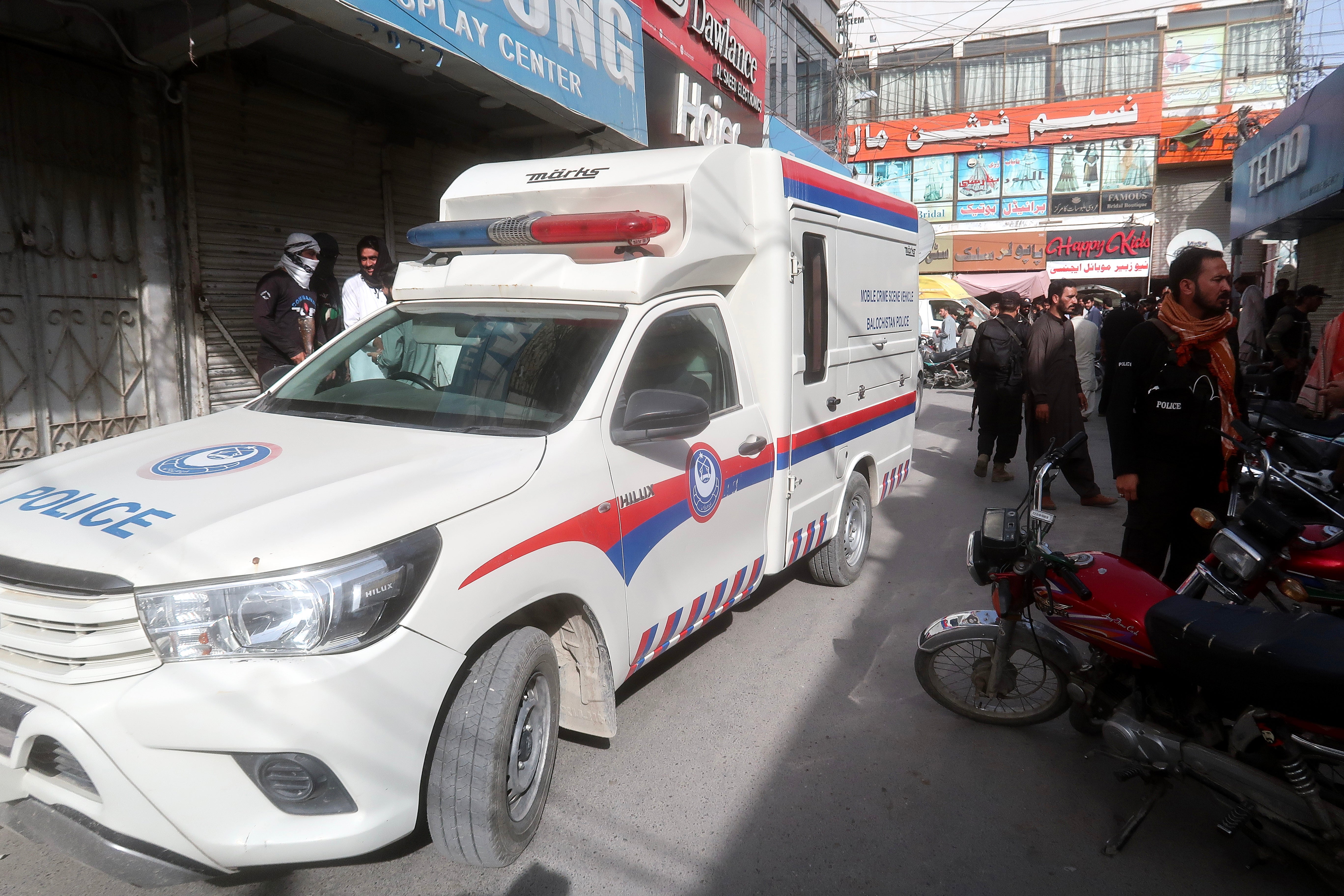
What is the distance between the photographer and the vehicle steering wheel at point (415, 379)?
3576mm

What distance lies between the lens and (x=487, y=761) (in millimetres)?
2568

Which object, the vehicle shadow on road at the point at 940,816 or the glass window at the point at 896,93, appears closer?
the vehicle shadow on road at the point at 940,816

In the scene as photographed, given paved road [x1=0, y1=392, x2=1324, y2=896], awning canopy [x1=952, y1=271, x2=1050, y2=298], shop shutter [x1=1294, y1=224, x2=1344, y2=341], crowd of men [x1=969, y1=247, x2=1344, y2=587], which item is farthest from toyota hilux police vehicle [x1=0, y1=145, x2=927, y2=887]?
awning canopy [x1=952, y1=271, x2=1050, y2=298]

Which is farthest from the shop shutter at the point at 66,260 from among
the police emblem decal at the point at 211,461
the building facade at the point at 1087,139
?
the building facade at the point at 1087,139

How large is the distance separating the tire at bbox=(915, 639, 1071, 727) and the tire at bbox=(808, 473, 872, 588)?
1.57 meters

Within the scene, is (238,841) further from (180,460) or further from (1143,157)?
(1143,157)

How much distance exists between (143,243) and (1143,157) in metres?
35.3

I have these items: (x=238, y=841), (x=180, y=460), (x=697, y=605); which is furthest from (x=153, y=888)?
(x=697, y=605)

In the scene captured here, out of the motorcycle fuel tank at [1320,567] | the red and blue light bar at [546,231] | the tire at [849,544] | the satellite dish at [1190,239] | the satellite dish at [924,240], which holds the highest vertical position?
the satellite dish at [1190,239]

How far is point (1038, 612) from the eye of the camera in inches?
204

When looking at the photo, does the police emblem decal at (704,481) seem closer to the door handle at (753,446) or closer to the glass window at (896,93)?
the door handle at (753,446)

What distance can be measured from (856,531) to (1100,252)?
32.3 meters

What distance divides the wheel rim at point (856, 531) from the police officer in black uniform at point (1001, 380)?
3414 millimetres

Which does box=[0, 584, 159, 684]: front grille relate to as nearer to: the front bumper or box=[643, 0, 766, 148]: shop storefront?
the front bumper
